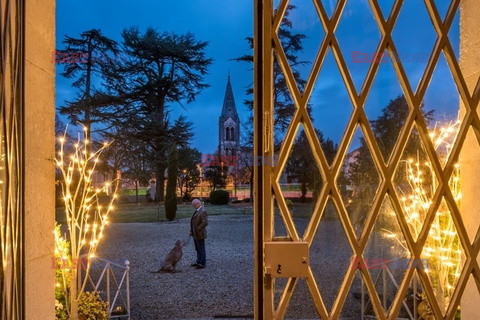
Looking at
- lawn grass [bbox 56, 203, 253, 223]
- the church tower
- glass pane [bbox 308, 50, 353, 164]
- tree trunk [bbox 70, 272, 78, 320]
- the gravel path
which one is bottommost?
the gravel path

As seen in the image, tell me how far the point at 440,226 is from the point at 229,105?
11708mm

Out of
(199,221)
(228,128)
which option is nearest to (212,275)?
(199,221)

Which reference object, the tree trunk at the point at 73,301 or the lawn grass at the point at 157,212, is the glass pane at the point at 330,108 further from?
the lawn grass at the point at 157,212

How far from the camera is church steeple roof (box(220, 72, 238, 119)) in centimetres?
1306

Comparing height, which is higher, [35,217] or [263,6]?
[263,6]

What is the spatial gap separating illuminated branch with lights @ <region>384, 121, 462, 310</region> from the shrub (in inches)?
318

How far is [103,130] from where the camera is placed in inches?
392

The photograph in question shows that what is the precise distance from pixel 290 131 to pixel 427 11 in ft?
2.00

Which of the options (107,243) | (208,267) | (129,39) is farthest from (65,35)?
(208,267)

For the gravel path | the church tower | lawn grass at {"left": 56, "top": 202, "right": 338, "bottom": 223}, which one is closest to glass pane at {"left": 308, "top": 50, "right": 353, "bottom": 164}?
the gravel path

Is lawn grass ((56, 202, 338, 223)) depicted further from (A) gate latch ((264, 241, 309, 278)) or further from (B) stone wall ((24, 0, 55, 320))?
(A) gate latch ((264, 241, 309, 278))

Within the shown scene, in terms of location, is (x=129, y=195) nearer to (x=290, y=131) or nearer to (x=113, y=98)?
(x=113, y=98)

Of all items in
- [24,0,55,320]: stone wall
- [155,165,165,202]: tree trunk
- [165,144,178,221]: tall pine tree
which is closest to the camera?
[24,0,55,320]: stone wall

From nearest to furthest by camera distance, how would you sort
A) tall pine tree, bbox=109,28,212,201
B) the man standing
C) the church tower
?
1. the man standing
2. tall pine tree, bbox=109,28,212,201
3. the church tower
